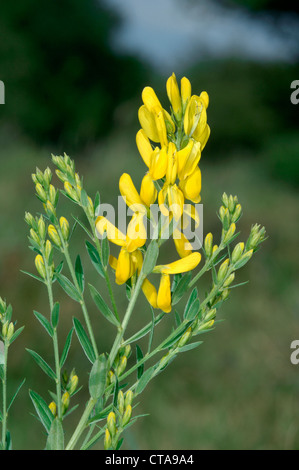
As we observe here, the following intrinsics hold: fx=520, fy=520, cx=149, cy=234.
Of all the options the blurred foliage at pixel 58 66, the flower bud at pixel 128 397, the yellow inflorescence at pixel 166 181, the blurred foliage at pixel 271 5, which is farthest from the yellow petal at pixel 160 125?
the blurred foliage at pixel 271 5

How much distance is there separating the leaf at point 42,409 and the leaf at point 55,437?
2 cm

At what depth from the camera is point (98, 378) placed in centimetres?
21

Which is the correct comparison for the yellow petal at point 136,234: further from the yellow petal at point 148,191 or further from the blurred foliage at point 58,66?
the blurred foliage at point 58,66

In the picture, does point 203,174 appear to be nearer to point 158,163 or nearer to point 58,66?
point 58,66

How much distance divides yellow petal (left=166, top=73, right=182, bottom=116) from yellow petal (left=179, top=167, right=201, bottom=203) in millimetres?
29

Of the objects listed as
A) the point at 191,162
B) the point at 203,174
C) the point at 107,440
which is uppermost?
the point at 203,174

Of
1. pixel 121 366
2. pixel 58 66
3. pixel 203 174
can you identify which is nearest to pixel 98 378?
pixel 121 366

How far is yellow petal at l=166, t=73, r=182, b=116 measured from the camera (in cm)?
22

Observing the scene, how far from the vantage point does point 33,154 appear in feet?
11.1

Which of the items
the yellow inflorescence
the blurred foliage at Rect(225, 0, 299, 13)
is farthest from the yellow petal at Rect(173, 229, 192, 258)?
the blurred foliage at Rect(225, 0, 299, 13)

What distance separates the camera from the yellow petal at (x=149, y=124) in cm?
21

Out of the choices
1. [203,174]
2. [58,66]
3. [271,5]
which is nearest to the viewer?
[203,174]

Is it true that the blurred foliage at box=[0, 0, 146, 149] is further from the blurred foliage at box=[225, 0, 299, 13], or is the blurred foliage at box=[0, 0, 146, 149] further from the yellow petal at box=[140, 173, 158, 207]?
the yellow petal at box=[140, 173, 158, 207]
